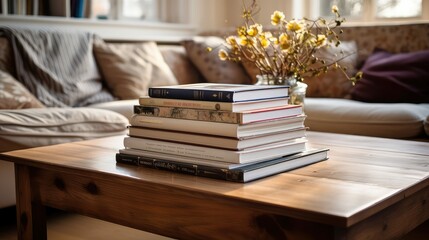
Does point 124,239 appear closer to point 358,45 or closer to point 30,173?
point 30,173

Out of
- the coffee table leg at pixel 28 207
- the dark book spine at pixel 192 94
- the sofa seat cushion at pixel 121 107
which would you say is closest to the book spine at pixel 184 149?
the dark book spine at pixel 192 94

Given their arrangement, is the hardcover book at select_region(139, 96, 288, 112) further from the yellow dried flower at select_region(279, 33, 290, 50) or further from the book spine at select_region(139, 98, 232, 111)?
the yellow dried flower at select_region(279, 33, 290, 50)

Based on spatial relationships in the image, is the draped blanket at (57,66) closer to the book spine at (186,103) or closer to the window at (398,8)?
the book spine at (186,103)

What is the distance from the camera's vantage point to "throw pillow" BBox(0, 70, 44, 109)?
2514 millimetres

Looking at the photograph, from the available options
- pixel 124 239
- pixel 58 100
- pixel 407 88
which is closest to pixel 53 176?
pixel 124 239

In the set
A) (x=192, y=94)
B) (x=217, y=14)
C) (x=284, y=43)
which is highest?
(x=217, y=14)

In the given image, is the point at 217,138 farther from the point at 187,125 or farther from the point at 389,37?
the point at 389,37

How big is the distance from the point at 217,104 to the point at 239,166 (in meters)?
0.15

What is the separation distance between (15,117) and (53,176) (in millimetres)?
813

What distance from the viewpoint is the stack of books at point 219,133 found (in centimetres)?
129

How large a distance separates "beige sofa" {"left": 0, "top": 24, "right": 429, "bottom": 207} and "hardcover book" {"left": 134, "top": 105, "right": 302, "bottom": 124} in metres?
0.97

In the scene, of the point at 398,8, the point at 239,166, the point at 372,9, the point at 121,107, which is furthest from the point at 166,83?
the point at 239,166

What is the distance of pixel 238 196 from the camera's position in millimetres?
1129

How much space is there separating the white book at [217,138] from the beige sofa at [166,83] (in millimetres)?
952
